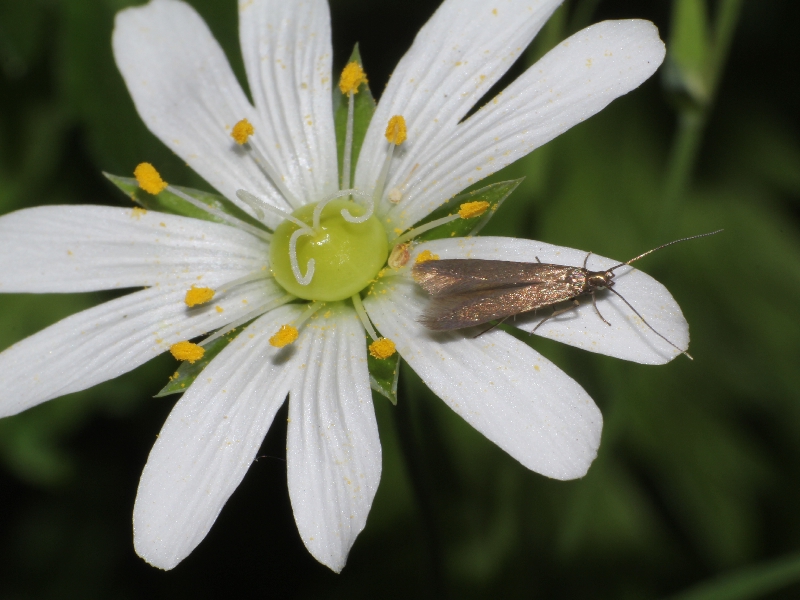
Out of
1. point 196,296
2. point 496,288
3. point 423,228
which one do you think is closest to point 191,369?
point 196,296

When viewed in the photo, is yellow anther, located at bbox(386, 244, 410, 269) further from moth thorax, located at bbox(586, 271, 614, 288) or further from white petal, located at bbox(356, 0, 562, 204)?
moth thorax, located at bbox(586, 271, 614, 288)

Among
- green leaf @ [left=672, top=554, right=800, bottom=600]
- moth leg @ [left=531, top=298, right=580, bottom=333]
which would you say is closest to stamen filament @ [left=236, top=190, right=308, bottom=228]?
moth leg @ [left=531, top=298, right=580, bottom=333]

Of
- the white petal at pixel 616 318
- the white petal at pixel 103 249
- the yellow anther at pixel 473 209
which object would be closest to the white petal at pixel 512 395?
the white petal at pixel 616 318

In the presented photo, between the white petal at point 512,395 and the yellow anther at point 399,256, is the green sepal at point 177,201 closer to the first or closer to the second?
the yellow anther at point 399,256

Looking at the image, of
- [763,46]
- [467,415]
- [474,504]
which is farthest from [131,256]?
[763,46]

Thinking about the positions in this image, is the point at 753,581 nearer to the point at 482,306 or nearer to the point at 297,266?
the point at 482,306

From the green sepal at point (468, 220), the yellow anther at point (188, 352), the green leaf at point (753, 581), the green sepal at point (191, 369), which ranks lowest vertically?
the green leaf at point (753, 581)
